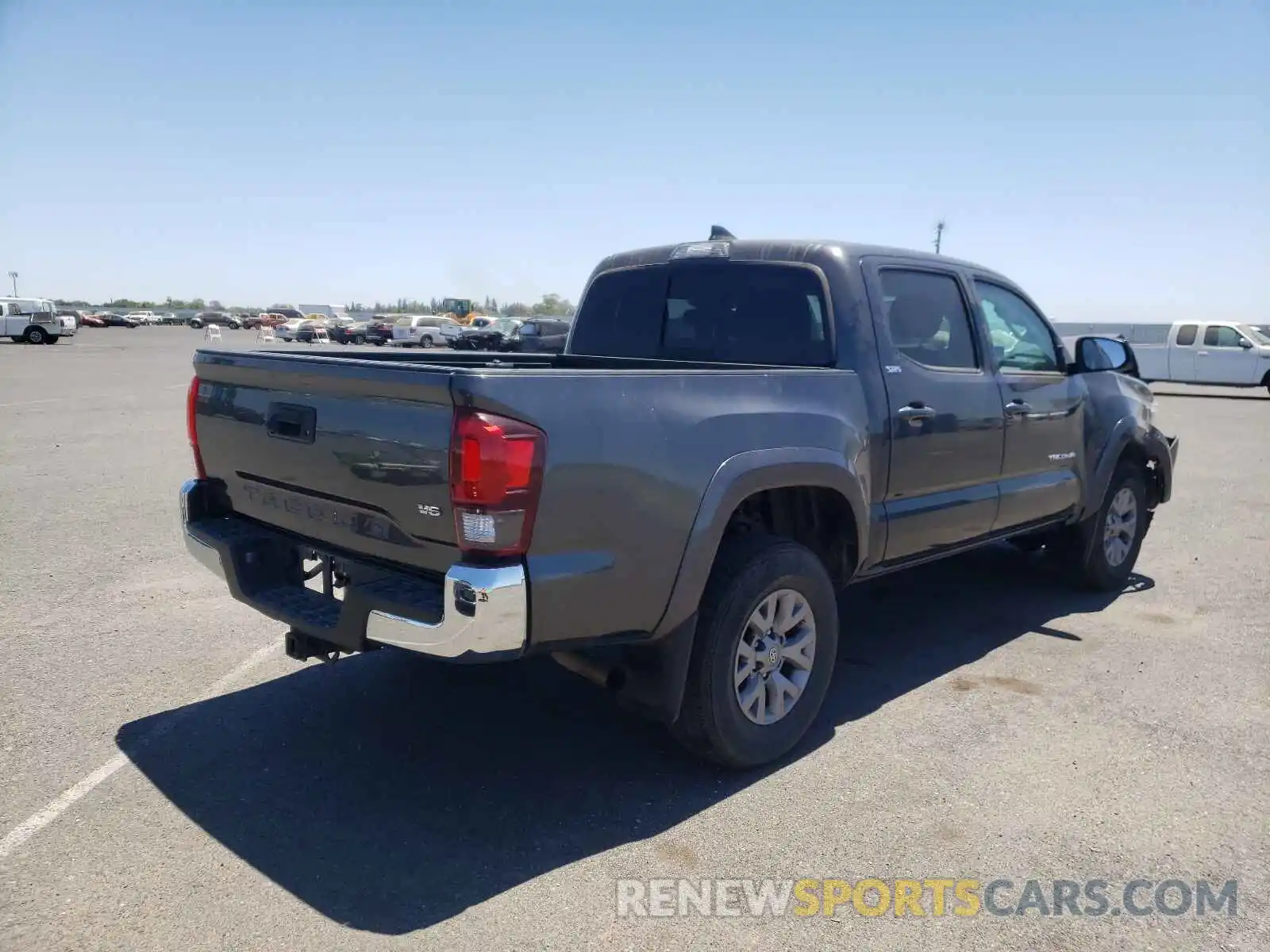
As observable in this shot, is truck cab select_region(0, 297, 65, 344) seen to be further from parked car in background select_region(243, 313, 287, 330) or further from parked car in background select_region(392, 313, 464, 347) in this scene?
parked car in background select_region(243, 313, 287, 330)

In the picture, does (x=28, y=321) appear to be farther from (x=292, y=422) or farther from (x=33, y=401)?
(x=292, y=422)

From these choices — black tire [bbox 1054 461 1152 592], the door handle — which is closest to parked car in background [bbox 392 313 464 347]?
black tire [bbox 1054 461 1152 592]

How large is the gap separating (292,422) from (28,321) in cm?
4675

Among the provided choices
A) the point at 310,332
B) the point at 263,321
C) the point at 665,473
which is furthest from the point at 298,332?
the point at 665,473

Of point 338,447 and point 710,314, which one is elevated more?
point 710,314

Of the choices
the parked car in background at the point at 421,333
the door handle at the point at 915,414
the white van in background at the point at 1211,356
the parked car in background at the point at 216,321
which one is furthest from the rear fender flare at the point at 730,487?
the parked car in background at the point at 216,321

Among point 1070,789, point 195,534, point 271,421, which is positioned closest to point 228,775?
point 195,534

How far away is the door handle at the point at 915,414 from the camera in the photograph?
4.34m

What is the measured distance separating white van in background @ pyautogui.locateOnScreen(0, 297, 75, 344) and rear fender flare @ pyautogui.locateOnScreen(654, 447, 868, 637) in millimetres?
47392

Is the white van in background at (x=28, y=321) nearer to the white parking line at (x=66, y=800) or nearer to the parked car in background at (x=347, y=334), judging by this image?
the parked car in background at (x=347, y=334)

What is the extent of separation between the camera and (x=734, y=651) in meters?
3.62

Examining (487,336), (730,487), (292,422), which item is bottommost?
(487,336)

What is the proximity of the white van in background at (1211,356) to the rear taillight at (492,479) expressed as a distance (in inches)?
953

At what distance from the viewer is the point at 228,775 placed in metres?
3.64
